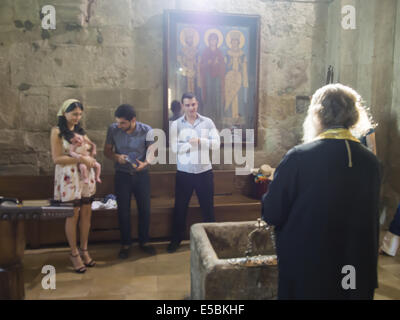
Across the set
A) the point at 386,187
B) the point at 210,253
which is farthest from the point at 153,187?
the point at 386,187

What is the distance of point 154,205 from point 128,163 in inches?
34.2

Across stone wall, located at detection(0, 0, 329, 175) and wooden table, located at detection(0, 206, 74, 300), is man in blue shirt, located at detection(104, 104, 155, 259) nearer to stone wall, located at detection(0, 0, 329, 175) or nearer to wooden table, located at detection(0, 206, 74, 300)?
stone wall, located at detection(0, 0, 329, 175)

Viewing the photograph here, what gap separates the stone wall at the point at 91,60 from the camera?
15.2ft

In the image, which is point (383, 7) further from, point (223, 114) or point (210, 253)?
point (210, 253)

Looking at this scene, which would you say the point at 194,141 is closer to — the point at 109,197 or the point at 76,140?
the point at 76,140

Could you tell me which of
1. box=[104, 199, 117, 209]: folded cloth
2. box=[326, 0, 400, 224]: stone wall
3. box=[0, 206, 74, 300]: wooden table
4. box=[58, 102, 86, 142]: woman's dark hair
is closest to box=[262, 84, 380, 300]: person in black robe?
box=[0, 206, 74, 300]: wooden table

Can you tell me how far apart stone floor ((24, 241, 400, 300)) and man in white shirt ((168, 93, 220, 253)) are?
43cm

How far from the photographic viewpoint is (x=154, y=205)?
4.53 m

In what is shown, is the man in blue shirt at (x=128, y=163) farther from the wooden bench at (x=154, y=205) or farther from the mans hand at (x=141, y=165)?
the wooden bench at (x=154, y=205)

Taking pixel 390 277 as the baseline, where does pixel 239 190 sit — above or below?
above

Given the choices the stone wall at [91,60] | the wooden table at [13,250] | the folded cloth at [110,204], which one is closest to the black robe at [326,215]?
the wooden table at [13,250]

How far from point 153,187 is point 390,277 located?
306 cm

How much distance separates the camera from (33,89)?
185 inches

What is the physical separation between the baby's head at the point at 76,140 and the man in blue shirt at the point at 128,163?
0.46 metres
